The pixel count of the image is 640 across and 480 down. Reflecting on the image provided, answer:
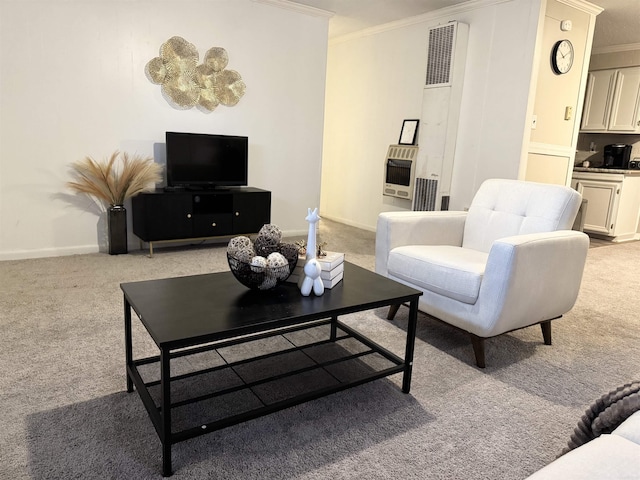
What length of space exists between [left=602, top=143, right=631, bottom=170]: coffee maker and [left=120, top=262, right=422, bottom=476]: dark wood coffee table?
5349 millimetres

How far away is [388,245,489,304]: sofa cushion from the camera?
2.15 m

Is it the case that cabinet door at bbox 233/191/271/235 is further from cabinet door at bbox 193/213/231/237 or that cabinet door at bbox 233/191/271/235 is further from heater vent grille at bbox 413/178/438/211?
heater vent grille at bbox 413/178/438/211

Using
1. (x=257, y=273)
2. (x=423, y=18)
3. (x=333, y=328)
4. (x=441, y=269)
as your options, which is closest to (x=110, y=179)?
(x=333, y=328)

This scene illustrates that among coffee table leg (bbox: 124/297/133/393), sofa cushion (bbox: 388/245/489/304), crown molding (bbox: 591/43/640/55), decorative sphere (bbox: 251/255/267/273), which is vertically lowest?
coffee table leg (bbox: 124/297/133/393)

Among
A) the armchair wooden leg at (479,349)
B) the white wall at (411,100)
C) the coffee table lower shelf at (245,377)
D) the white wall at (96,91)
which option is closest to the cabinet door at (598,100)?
the white wall at (411,100)

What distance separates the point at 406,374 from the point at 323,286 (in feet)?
1.69

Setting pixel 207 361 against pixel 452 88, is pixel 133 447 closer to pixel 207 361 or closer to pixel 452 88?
pixel 207 361

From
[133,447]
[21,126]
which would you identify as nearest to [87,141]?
[21,126]

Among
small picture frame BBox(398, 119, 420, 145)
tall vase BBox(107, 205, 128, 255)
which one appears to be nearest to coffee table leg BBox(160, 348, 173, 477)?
tall vase BBox(107, 205, 128, 255)

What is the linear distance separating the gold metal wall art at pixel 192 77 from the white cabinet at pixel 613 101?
4567 millimetres

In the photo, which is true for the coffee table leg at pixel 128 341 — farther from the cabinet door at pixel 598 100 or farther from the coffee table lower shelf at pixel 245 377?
the cabinet door at pixel 598 100

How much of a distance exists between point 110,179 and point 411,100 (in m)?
3.25

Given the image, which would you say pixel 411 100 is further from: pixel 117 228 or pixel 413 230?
pixel 117 228

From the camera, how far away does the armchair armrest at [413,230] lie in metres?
2.62
